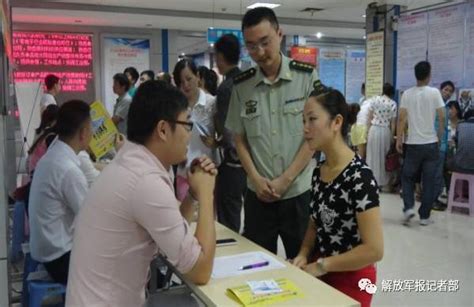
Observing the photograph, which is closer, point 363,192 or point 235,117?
point 363,192

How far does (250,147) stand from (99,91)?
27.9 ft

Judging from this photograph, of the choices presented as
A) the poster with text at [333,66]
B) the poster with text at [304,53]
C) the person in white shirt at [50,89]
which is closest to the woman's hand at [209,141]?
the person in white shirt at [50,89]

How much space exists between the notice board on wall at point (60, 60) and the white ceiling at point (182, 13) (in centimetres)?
32

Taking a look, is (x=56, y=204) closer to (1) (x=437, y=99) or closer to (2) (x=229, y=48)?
(2) (x=229, y=48)

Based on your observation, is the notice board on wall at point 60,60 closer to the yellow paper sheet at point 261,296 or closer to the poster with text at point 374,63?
the poster with text at point 374,63

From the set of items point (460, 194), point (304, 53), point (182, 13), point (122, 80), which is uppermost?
point (182, 13)

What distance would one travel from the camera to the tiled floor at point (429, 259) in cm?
305

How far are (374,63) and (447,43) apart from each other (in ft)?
4.44

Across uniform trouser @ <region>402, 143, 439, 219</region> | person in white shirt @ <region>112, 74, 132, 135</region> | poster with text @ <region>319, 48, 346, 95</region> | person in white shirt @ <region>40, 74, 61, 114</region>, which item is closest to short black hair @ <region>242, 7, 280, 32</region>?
person in white shirt @ <region>112, 74, 132, 135</region>

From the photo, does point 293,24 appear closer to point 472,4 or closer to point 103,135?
point 472,4

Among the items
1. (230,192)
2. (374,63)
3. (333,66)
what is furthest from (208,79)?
(333,66)

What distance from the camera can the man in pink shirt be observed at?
1.29m

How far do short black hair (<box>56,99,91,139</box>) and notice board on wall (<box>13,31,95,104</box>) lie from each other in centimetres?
752

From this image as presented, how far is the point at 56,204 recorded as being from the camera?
231 centimetres
